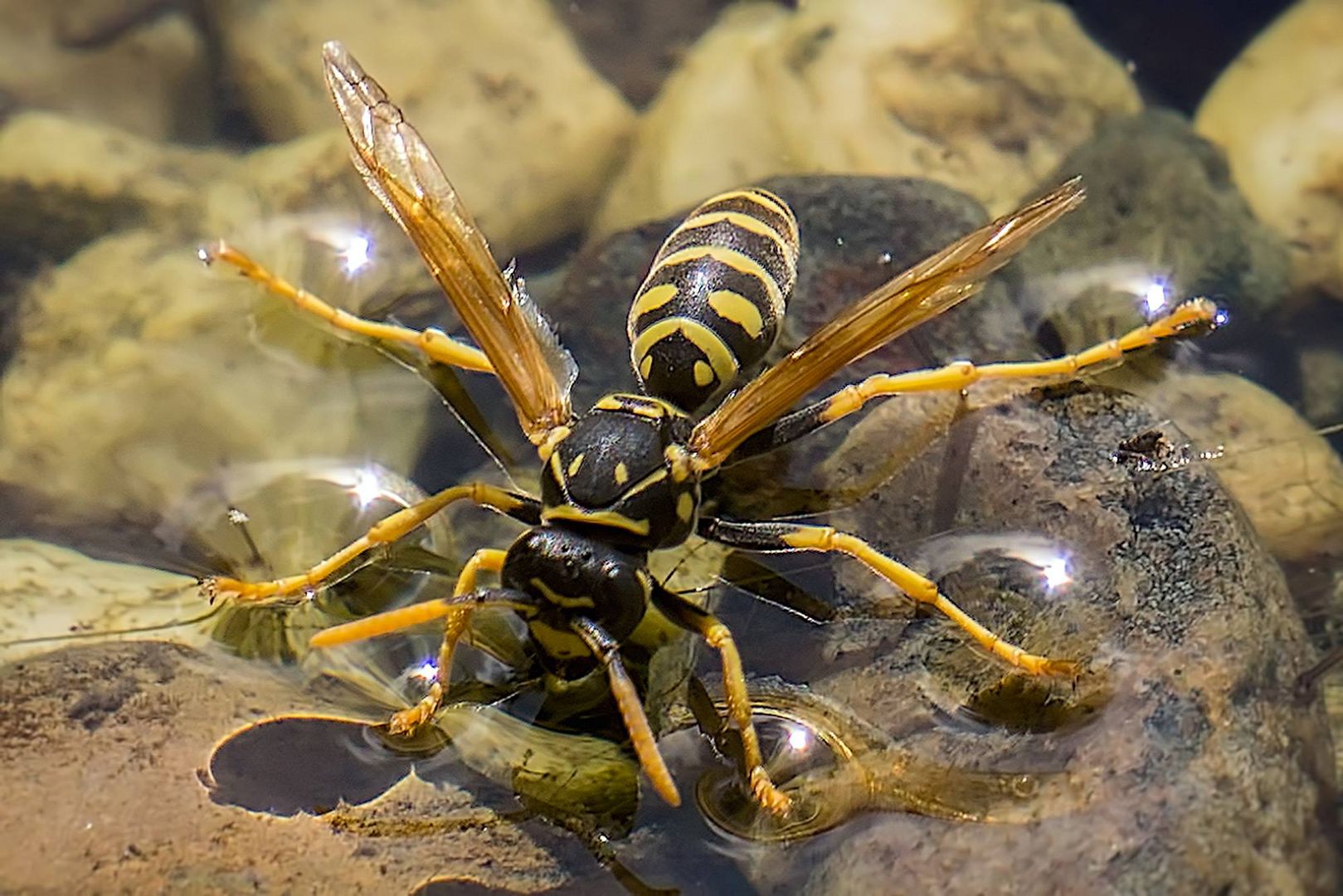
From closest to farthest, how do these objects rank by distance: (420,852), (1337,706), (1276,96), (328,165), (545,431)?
(420,852), (1337,706), (545,431), (328,165), (1276,96)

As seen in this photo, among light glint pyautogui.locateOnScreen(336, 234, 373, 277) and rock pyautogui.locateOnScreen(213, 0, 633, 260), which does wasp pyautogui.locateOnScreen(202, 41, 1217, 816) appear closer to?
light glint pyautogui.locateOnScreen(336, 234, 373, 277)

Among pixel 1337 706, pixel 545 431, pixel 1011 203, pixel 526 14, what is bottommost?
pixel 1337 706

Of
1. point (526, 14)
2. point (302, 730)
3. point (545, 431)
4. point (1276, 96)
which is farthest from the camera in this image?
point (526, 14)

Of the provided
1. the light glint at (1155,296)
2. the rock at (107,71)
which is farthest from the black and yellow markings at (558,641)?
the rock at (107,71)

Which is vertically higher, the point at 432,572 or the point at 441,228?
the point at 441,228

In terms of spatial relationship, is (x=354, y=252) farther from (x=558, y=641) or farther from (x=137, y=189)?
(x=558, y=641)

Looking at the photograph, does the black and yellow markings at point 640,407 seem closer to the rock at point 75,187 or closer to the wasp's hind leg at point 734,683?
the wasp's hind leg at point 734,683

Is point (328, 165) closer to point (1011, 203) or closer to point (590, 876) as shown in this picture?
point (1011, 203)

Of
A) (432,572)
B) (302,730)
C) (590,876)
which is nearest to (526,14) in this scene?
(432,572)
